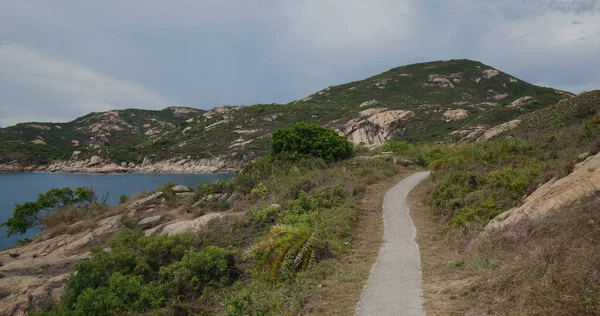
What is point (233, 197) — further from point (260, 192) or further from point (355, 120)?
point (355, 120)

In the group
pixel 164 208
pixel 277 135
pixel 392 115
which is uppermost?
pixel 392 115

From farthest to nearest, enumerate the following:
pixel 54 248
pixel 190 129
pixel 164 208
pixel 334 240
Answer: pixel 190 129 → pixel 164 208 → pixel 54 248 → pixel 334 240

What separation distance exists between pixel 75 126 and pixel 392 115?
14806 cm

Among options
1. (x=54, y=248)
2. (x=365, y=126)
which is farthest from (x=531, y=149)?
(x=365, y=126)

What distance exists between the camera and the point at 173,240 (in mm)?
10516

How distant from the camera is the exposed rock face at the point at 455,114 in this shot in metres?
64.7

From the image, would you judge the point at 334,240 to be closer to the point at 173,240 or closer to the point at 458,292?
the point at 458,292

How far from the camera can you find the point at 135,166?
271 ft

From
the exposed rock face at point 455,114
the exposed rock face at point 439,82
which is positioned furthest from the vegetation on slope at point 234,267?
the exposed rock face at point 439,82

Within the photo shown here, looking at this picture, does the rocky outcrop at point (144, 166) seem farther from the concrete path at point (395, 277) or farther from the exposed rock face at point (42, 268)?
the concrete path at point (395, 277)

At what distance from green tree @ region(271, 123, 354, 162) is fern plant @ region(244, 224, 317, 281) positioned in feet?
54.3

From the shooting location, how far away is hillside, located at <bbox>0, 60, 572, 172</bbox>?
64500 millimetres

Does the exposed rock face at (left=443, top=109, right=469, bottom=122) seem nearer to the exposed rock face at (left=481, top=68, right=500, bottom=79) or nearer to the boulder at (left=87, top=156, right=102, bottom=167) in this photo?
the exposed rock face at (left=481, top=68, right=500, bottom=79)

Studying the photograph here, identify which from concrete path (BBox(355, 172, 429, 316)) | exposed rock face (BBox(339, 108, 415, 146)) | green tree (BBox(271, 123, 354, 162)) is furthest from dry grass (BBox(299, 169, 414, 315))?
exposed rock face (BBox(339, 108, 415, 146))
